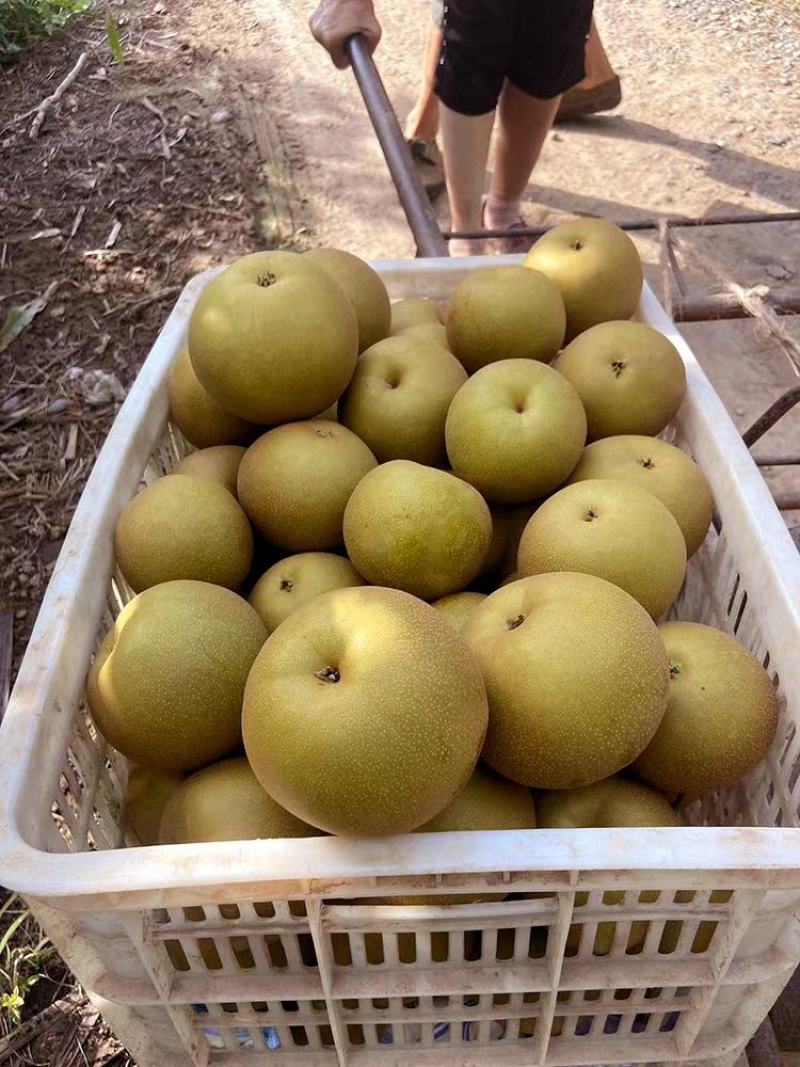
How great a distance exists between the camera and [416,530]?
136 cm

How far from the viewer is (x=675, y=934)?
1.17 meters

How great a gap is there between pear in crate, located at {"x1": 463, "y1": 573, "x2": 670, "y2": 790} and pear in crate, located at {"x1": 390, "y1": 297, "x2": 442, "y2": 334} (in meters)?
0.96

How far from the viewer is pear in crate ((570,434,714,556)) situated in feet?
4.85

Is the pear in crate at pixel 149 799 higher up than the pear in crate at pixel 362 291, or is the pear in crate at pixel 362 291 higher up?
the pear in crate at pixel 362 291

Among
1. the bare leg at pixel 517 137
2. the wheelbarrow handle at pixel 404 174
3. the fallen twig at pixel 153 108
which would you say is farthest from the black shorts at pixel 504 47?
the fallen twig at pixel 153 108

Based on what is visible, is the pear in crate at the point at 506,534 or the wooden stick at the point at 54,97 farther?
the wooden stick at the point at 54,97

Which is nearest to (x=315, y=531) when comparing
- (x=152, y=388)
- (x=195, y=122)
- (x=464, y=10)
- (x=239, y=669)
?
(x=239, y=669)

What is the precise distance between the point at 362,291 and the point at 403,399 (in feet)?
0.93

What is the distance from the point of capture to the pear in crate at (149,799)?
1310mm

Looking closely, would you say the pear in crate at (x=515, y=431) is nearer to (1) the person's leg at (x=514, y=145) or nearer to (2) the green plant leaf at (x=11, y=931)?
(2) the green plant leaf at (x=11, y=931)

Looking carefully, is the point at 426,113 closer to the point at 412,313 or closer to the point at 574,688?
the point at 412,313

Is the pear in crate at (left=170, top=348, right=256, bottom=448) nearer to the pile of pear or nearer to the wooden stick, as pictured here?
the pile of pear

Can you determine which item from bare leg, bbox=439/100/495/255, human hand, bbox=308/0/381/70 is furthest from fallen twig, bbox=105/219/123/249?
human hand, bbox=308/0/381/70

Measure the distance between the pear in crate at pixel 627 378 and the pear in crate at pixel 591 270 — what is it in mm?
161
